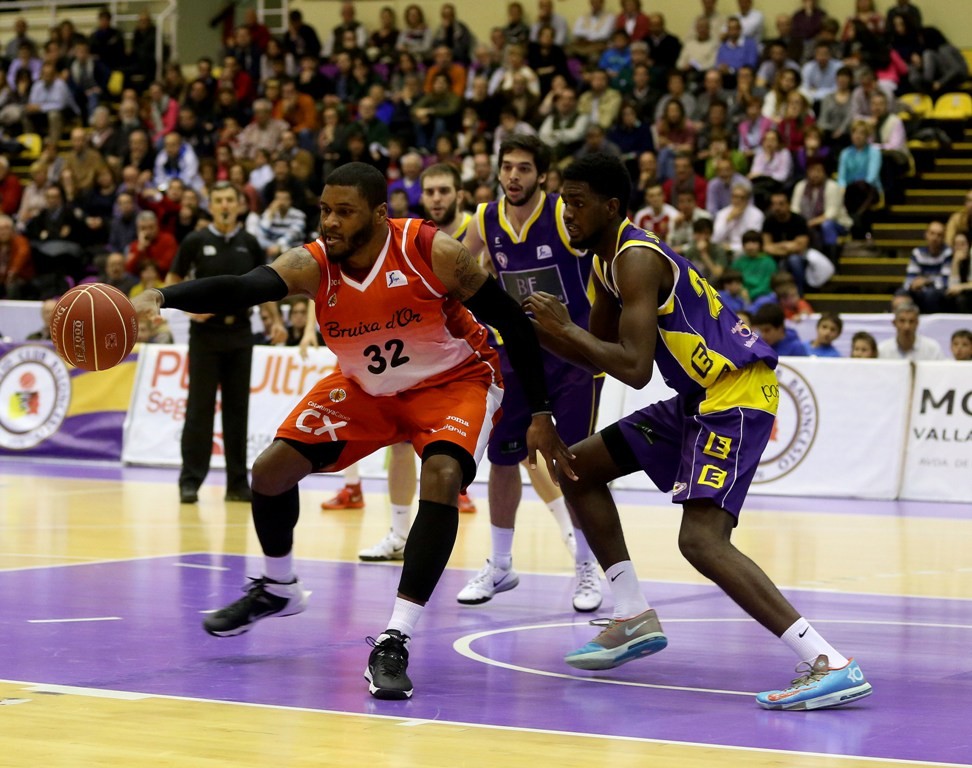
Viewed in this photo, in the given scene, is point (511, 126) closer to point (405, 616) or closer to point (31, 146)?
point (31, 146)

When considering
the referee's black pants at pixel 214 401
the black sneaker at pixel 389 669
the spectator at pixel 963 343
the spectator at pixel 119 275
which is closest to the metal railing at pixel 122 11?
the spectator at pixel 119 275

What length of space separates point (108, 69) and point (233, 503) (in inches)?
619

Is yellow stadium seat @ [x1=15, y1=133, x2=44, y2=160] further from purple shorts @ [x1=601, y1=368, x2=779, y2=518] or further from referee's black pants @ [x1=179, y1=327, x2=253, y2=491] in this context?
purple shorts @ [x1=601, y1=368, x2=779, y2=518]

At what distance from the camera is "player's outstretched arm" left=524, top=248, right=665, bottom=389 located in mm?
5508

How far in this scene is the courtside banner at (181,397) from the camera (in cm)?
1485

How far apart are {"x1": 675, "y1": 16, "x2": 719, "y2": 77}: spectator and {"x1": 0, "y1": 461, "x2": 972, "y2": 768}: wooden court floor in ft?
36.2

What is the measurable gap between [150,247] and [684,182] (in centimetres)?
700

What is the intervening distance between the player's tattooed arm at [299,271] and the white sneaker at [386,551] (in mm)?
3456

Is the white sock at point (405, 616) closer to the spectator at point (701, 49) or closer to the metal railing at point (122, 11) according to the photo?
the spectator at point (701, 49)

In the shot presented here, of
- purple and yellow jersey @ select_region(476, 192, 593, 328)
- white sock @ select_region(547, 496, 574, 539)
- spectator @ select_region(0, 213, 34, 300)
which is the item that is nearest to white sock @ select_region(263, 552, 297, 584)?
purple and yellow jersey @ select_region(476, 192, 593, 328)

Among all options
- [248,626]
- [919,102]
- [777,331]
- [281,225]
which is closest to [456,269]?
[248,626]

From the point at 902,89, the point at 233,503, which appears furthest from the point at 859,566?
the point at 902,89

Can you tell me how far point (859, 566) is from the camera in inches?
363

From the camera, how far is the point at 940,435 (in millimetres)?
13062
